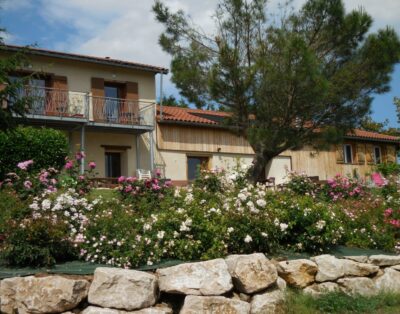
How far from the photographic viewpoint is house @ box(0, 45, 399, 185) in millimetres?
17766

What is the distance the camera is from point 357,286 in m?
6.67

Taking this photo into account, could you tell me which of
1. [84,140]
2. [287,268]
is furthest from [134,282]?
[84,140]

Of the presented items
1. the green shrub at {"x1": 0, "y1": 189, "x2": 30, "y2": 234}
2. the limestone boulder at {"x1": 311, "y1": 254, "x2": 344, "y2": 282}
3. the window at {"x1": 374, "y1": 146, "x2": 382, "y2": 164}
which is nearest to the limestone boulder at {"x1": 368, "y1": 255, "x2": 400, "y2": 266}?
the limestone boulder at {"x1": 311, "y1": 254, "x2": 344, "y2": 282}

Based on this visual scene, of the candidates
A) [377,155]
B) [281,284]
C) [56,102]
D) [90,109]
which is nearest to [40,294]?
[281,284]

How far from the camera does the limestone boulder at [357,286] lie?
6.59 m

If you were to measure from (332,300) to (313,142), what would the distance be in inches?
306

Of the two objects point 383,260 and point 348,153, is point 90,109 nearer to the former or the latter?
point 383,260

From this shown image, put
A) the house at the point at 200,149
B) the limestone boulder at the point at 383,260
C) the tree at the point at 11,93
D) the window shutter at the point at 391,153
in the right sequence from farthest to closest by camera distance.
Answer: the window shutter at the point at 391,153 → the house at the point at 200,149 → the tree at the point at 11,93 → the limestone boulder at the point at 383,260

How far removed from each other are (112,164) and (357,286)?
47.9 feet

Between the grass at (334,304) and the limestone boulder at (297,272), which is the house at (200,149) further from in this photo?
the grass at (334,304)

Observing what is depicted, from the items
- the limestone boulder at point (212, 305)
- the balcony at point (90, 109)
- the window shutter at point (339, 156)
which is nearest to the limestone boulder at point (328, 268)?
the limestone boulder at point (212, 305)

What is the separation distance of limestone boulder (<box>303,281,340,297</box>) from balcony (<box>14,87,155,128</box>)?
41.2 feet

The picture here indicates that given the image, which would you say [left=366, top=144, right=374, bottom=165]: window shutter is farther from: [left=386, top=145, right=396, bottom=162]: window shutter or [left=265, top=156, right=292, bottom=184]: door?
[left=265, top=156, right=292, bottom=184]: door

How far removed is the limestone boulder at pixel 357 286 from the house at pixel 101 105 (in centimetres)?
1245
